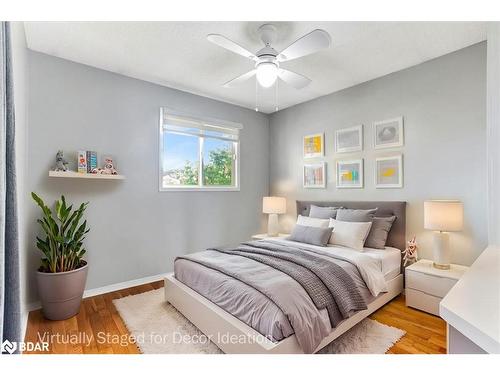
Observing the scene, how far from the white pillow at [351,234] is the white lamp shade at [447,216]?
2.10 ft

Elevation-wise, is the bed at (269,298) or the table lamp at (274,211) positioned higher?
the table lamp at (274,211)

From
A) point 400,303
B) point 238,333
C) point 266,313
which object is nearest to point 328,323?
point 266,313

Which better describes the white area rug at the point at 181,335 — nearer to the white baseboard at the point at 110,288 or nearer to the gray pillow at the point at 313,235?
the white baseboard at the point at 110,288

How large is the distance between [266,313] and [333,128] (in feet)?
9.63

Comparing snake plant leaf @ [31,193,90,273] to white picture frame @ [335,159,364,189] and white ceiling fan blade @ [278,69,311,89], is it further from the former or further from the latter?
white picture frame @ [335,159,364,189]

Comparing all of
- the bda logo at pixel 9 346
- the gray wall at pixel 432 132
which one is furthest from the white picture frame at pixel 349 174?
the bda logo at pixel 9 346

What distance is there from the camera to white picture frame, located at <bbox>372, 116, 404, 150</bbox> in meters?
3.07

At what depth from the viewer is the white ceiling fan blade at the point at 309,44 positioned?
1784 millimetres

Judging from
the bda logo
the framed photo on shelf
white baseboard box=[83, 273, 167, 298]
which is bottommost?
white baseboard box=[83, 273, 167, 298]

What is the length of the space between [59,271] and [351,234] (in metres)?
2.97

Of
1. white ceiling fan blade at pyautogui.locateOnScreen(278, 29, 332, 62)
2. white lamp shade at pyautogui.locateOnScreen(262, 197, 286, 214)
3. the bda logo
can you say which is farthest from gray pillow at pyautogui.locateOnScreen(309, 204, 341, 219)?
the bda logo

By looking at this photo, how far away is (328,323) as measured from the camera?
178 centimetres

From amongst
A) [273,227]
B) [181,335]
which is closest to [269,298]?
[181,335]

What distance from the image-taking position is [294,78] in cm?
250
